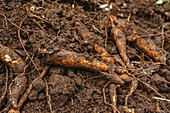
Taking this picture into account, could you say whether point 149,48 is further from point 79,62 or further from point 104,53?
point 79,62

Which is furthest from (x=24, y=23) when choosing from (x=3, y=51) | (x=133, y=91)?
(x=133, y=91)

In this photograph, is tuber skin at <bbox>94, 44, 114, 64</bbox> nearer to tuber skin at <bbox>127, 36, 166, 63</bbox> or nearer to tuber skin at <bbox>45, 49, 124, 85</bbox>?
tuber skin at <bbox>45, 49, 124, 85</bbox>

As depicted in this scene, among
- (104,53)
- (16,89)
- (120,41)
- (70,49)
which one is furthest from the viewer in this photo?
(120,41)

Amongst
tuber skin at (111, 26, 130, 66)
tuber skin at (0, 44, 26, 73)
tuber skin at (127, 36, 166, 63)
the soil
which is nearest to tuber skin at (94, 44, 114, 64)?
the soil

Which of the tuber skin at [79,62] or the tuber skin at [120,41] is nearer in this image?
the tuber skin at [79,62]

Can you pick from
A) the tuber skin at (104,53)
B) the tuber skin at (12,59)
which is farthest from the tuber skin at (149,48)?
the tuber skin at (12,59)

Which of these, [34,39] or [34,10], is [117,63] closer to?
[34,39]

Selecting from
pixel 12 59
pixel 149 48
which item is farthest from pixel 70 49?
pixel 149 48

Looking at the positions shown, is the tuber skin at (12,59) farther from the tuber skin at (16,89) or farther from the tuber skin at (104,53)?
the tuber skin at (104,53)
